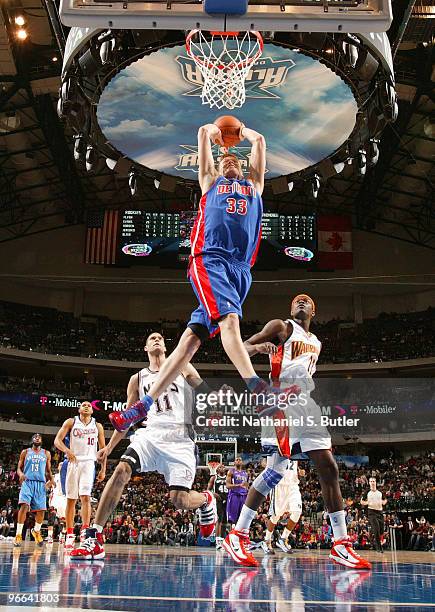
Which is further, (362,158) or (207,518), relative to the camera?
(362,158)

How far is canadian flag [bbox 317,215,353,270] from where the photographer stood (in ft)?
90.4

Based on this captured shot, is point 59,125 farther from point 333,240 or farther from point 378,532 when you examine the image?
point 378,532

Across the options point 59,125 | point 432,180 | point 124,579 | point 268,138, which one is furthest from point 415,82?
A: point 124,579

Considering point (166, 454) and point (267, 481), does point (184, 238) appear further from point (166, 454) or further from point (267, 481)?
point (267, 481)

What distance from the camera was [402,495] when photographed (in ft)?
73.0

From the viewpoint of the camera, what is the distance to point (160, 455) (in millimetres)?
5680

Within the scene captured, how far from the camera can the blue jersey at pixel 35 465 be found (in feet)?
35.3

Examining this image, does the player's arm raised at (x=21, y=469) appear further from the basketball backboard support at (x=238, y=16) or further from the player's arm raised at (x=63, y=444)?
the basketball backboard support at (x=238, y=16)

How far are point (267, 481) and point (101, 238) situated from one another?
75.3ft

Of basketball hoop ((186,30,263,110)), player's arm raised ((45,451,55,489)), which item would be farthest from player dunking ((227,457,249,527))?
basketball hoop ((186,30,263,110))

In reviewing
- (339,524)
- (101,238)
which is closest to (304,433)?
(339,524)

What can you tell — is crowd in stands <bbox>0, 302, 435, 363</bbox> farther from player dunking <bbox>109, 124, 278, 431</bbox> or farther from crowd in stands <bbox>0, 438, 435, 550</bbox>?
player dunking <bbox>109, 124, 278, 431</bbox>

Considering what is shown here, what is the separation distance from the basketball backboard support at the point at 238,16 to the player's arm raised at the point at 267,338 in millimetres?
2207

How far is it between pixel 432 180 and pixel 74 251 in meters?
18.0
